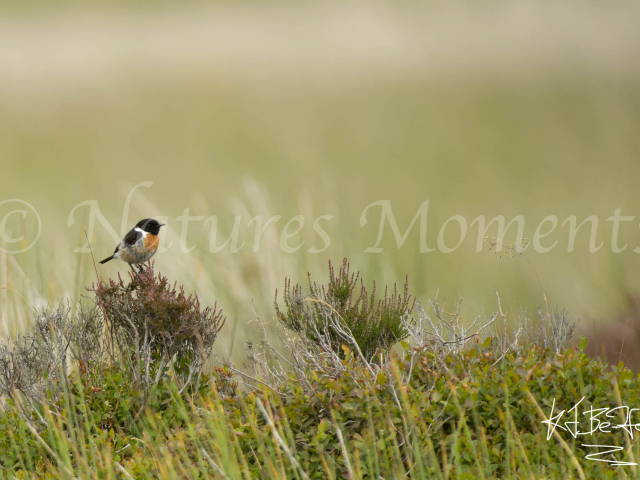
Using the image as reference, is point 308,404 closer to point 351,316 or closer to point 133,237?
point 351,316

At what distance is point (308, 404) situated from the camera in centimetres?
389

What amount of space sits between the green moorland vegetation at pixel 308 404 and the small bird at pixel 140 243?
7.8 inches

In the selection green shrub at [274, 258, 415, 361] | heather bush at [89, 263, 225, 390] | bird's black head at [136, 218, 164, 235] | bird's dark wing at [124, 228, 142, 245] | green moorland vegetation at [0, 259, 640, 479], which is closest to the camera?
green moorland vegetation at [0, 259, 640, 479]

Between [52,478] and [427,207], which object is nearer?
[52,478]

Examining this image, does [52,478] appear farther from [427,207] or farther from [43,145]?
[43,145]

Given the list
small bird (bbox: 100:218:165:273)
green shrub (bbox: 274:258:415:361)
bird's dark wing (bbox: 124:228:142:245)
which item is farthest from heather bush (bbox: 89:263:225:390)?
green shrub (bbox: 274:258:415:361)

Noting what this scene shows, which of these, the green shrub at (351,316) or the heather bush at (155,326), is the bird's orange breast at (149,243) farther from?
the green shrub at (351,316)

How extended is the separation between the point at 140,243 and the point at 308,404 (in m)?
1.84

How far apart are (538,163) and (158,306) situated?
6.15 metres

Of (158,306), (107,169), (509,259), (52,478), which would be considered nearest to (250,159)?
(107,169)

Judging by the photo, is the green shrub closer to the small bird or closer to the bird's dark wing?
the small bird

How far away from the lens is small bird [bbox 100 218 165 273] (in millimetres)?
4691

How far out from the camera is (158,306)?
454 cm

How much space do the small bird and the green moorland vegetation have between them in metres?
0.20
